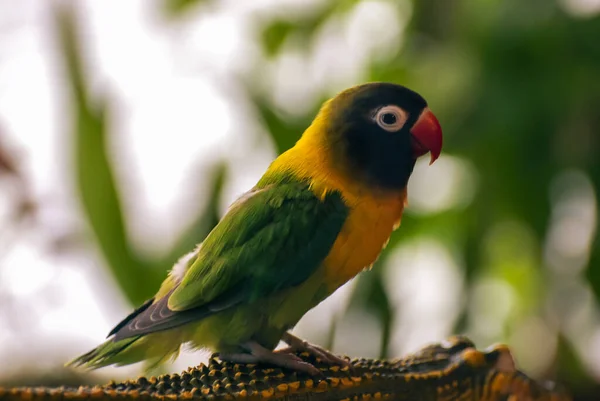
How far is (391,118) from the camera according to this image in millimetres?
586

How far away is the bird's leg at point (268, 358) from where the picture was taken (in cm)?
61

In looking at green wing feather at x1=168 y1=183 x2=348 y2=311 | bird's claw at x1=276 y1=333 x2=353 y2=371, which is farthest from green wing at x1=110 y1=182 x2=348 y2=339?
bird's claw at x1=276 y1=333 x2=353 y2=371

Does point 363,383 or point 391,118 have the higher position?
point 391,118

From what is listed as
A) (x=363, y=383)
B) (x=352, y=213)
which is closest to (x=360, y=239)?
(x=352, y=213)

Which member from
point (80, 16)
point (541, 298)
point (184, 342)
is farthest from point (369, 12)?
point (184, 342)

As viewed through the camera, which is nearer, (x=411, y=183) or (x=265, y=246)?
(x=265, y=246)

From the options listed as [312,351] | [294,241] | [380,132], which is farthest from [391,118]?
[312,351]

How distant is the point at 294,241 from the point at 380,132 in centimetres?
11

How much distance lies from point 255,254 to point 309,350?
14cm

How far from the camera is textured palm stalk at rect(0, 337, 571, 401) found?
55cm

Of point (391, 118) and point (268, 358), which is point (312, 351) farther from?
point (391, 118)

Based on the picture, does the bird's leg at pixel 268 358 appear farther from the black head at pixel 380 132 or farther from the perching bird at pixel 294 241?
the black head at pixel 380 132

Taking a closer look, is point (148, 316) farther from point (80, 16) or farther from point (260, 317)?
point (80, 16)

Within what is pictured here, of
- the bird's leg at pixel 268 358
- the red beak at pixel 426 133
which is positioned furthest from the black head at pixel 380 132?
the bird's leg at pixel 268 358
